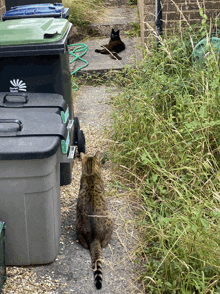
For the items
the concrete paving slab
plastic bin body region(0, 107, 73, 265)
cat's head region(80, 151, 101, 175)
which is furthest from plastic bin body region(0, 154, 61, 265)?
the concrete paving slab

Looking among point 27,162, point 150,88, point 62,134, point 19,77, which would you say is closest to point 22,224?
point 27,162

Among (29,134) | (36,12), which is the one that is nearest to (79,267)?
(29,134)

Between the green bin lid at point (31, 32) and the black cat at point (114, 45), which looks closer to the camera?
the green bin lid at point (31, 32)

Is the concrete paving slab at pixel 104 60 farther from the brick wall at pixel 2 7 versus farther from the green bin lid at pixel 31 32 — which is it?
the green bin lid at pixel 31 32

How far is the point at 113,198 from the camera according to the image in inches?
127

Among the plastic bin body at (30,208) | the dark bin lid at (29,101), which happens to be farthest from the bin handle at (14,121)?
the dark bin lid at (29,101)

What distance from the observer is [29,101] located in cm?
283

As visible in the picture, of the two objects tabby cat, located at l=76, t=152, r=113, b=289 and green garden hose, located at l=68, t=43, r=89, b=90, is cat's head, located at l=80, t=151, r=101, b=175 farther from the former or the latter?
green garden hose, located at l=68, t=43, r=89, b=90

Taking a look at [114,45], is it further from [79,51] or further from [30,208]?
[30,208]

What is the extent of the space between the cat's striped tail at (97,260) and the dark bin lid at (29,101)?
3.34 ft

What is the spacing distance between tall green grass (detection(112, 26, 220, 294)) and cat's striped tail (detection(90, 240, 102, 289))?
274 millimetres

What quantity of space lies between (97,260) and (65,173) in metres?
1.14

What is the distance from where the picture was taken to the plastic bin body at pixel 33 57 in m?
2.88

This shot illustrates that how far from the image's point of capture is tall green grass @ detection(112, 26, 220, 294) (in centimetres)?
214
